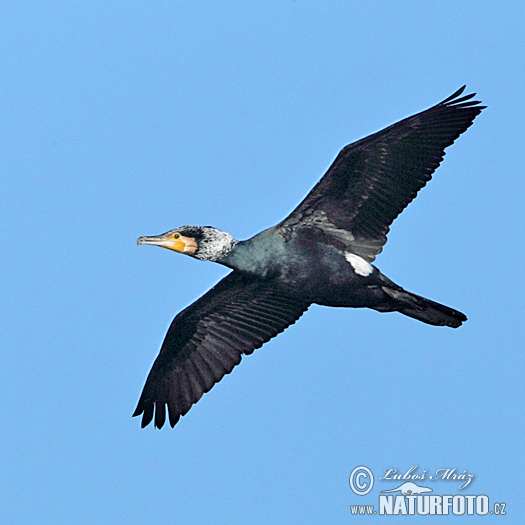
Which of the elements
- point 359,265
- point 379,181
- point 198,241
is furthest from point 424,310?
point 198,241

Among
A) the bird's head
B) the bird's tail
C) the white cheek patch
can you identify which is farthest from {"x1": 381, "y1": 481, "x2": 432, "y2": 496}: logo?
the bird's head

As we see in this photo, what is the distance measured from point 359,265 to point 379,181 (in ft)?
2.46

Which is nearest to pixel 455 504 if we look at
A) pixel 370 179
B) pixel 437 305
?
pixel 437 305

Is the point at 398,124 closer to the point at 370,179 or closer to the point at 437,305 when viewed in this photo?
the point at 370,179

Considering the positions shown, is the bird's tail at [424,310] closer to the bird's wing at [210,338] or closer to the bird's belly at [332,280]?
the bird's belly at [332,280]

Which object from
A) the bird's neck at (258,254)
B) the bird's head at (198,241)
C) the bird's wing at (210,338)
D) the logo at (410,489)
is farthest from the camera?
the bird's wing at (210,338)

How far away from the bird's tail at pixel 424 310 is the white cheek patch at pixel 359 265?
0.63ft

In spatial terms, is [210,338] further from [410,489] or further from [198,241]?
[410,489]

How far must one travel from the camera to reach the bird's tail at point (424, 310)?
7.76 metres

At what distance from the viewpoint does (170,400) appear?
29.1 feet

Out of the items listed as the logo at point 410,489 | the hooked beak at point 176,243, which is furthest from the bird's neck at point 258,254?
the logo at point 410,489

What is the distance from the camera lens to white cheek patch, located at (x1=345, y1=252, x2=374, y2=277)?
7.76m

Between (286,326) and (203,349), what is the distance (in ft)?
2.80

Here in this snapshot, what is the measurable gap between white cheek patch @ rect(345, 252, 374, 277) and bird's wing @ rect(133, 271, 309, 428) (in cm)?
87
